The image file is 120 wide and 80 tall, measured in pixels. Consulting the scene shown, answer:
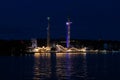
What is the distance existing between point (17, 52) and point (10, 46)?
4172 mm

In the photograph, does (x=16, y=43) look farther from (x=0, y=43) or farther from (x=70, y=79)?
(x=70, y=79)

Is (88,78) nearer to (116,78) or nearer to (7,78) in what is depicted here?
(116,78)

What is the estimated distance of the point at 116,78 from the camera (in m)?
47.5

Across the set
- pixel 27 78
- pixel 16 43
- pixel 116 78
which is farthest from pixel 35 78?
pixel 16 43

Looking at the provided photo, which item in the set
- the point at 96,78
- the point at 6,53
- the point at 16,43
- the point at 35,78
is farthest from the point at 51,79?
the point at 16,43

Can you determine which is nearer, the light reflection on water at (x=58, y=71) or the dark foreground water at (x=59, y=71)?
the dark foreground water at (x=59, y=71)

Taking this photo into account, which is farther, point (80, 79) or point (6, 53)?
point (6, 53)

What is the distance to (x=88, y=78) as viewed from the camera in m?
47.1

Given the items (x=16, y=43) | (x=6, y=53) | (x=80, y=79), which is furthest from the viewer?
(x=16, y=43)

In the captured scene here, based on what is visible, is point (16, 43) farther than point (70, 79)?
Yes

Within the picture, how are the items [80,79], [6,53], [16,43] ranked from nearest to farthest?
[80,79] → [6,53] → [16,43]

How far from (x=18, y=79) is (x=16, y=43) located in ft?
477

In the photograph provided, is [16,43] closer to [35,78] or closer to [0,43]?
[0,43]

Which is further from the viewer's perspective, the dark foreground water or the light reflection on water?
the light reflection on water
